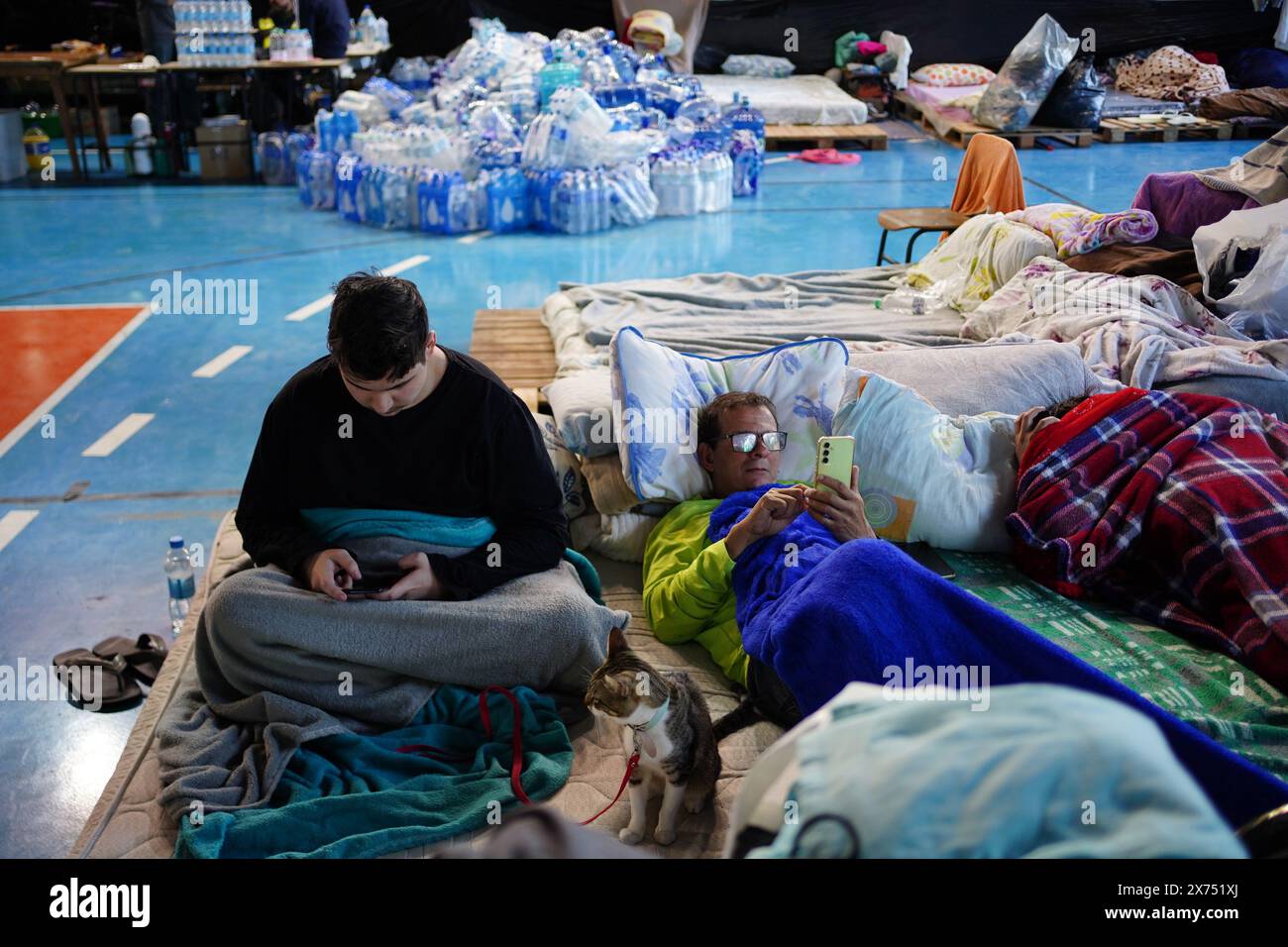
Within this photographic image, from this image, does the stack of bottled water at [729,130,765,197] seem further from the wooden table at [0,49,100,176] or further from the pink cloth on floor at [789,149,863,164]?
the wooden table at [0,49,100,176]

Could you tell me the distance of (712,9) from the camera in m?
12.1

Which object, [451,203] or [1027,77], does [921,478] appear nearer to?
[451,203]

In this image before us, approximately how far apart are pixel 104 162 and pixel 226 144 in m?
1.41

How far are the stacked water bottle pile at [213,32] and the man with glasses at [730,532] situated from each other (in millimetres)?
7736

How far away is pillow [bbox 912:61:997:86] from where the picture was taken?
11406 millimetres

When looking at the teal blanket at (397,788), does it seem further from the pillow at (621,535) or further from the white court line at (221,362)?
the white court line at (221,362)

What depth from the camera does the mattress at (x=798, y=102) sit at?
34.0 ft

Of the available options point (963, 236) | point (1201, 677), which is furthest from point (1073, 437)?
point (963, 236)

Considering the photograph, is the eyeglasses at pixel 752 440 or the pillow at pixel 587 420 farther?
the pillow at pixel 587 420

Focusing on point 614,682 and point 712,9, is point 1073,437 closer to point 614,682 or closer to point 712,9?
point 614,682

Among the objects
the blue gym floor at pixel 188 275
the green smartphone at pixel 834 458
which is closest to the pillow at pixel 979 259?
the blue gym floor at pixel 188 275

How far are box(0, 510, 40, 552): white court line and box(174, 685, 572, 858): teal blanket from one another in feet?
6.44

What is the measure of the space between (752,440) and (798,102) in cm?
866
